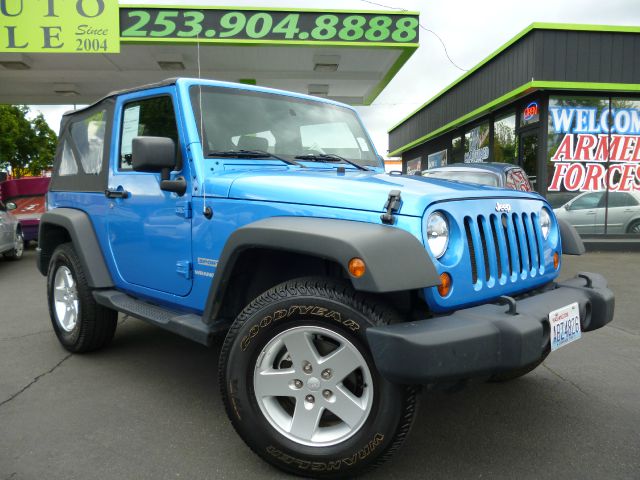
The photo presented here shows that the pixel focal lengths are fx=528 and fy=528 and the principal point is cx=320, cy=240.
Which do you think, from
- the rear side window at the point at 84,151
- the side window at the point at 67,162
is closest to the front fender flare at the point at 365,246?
the rear side window at the point at 84,151

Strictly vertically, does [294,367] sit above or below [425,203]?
below

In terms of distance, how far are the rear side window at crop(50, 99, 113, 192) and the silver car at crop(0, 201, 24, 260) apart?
6190 millimetres

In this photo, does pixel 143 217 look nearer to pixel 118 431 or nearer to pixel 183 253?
pixel 183 253

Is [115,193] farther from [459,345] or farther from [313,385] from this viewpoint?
[459,345]

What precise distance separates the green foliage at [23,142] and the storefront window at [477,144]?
24.8 meters

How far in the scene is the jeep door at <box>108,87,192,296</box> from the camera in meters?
3.09

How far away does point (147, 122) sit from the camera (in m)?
3.48

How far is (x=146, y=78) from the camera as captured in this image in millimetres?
14336

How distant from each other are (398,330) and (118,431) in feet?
5.95

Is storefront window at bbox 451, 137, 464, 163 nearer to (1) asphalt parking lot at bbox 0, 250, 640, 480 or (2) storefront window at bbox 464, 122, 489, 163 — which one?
(2) storefront window at bbox 464, 122, 489, 163

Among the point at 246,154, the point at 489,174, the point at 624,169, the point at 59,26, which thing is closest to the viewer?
the point at 246,154

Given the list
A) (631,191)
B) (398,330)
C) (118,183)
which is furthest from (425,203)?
(631,191)

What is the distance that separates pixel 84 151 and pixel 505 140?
11181 mm

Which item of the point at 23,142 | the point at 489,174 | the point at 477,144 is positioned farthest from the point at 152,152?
the point at 23,142
